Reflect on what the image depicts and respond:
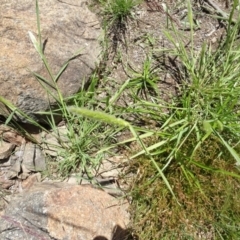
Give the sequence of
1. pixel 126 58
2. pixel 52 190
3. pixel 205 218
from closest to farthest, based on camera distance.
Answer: pixel 52 190
pixel 205 218
pixel 126 58

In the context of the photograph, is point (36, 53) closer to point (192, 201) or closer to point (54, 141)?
point (54, 141)

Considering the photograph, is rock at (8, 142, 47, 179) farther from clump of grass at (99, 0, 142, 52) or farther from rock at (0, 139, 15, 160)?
clump of grass at (99, 0, 142, 52)

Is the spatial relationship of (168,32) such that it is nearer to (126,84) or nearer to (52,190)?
(126,84)

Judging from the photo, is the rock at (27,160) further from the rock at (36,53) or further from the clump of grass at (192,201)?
the clump of grass at (192,201)

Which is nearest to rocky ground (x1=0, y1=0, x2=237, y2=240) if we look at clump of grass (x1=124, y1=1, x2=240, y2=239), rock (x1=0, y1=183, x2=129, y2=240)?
rock (x1=0, y1=183, x2=129, y2=240)

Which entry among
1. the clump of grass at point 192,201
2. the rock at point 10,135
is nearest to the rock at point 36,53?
the rock at point 10,135

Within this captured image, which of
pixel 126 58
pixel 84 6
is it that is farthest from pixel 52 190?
pixel 84 6
